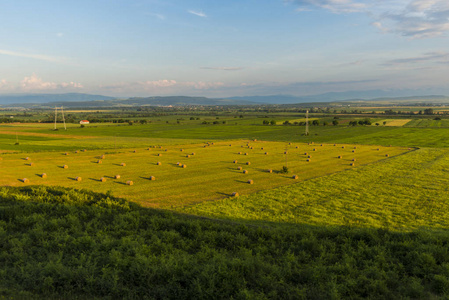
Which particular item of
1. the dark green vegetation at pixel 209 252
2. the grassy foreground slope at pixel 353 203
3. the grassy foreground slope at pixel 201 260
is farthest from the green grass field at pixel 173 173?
the grassy foreground slope at pixel 201 260

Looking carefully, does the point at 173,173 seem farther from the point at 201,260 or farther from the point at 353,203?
the point at 201,260

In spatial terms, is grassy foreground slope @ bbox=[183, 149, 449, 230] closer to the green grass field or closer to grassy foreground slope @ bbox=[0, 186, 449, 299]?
the green grass field

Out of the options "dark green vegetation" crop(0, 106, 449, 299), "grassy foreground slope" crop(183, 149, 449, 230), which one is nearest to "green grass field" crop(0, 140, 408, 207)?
"grassy foreground slope" crop(183, 149, 449, 230)

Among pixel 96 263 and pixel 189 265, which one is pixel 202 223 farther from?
pixel 96 263

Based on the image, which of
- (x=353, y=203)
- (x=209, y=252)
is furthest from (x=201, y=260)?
(x=353, y=203)

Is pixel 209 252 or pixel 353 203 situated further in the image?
pixel 353 203

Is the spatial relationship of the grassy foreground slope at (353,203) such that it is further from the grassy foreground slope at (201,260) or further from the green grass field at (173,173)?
the grassy foreground slope at (201,260)
